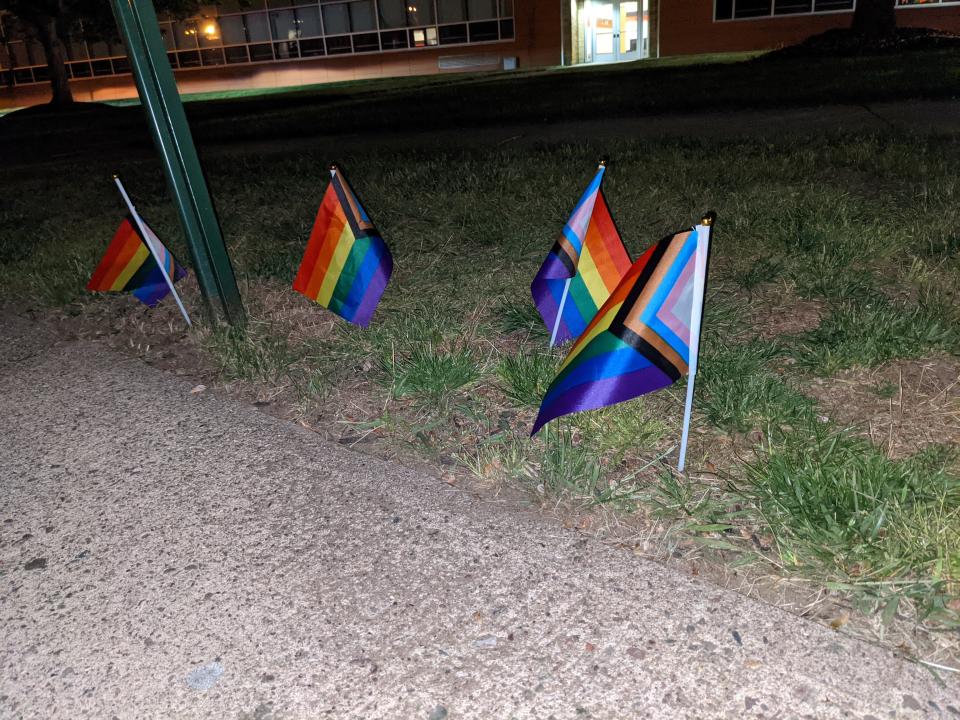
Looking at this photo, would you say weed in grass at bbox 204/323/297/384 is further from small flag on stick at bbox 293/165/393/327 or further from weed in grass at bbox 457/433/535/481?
weed in grass at bbox 457/433/535/481

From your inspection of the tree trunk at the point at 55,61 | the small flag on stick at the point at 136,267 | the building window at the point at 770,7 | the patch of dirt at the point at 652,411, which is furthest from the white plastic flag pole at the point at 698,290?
the tree trunk at the point at 55,61

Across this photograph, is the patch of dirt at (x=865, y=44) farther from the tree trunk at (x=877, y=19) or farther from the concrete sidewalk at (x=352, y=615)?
the concrete sidewalk at (x=352, y=615)

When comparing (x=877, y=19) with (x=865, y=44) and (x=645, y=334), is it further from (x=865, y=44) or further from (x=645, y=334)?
(x=645, y=334)

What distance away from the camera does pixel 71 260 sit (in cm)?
649

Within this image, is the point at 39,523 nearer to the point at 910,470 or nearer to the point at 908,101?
the point at 910,470

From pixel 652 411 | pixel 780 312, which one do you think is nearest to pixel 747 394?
pixel 652 411

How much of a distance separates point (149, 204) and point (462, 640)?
7.57 m

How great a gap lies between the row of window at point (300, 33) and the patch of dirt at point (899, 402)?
3024cm

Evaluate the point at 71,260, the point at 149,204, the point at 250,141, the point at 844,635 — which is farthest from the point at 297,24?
the point at 844,635

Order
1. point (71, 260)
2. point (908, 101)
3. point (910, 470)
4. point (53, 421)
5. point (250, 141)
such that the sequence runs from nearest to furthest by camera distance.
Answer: point (910, 470)
point (53, 421)
point (71, 260)
point (908, 101)
point (250, 141)

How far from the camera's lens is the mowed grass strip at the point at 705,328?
2.64 m

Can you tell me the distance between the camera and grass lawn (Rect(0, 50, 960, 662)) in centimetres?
258

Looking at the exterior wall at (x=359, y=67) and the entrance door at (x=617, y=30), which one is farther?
the exterior wall at (x=359, y=67)

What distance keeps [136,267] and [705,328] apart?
3.30 metres
